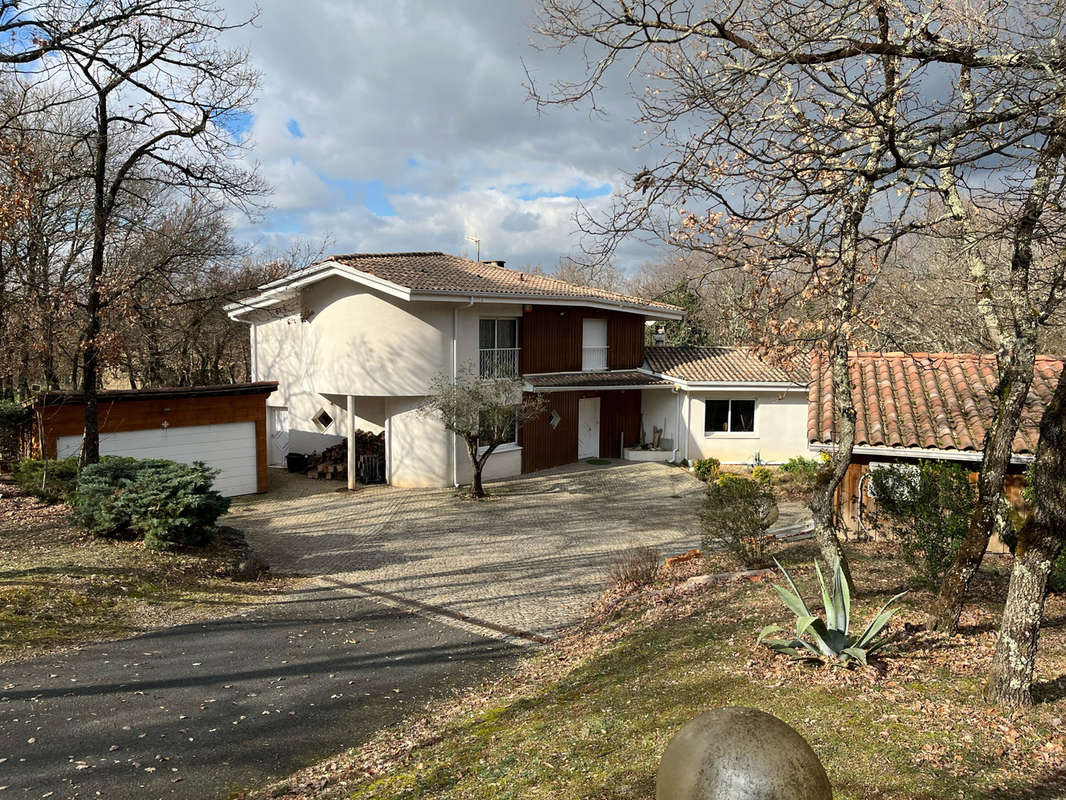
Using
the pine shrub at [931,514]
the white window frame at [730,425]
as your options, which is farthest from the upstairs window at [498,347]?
the pine shrub at [931,514]

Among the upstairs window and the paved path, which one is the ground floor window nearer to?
the paved path

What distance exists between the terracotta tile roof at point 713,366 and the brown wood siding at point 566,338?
1077 millimetres

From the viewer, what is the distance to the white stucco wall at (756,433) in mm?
26891

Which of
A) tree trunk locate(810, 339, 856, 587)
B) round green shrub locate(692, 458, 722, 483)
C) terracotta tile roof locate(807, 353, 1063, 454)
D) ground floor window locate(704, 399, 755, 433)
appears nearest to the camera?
tree trunk locate(810, 339, 856, 587)

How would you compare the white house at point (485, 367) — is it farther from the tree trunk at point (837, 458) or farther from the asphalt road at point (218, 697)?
the tree trunk at point (837, 458)

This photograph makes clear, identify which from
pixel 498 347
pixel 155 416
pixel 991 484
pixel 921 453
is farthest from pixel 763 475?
pixel 155 416

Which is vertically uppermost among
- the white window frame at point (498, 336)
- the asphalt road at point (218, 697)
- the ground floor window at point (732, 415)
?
the white window frame at point (498, 336)

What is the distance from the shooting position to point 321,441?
24.6 m

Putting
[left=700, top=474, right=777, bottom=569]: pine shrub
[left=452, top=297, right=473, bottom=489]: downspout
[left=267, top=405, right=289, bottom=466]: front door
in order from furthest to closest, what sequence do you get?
[left=267, top=405, right=289, bottom=466]: front door
[left=452, top=297, right=473, bottom=489]: downspout
[left=700, top=474, right=777, bottom=569]: pine shrub

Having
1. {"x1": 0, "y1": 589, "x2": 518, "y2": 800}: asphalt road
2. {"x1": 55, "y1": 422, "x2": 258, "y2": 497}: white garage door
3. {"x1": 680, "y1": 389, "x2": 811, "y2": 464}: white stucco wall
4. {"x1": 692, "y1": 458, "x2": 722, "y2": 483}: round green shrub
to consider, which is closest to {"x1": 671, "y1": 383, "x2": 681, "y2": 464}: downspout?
{"x1": 680, "y1": 389, "x2": 811, "y2": 464}: white stucco wall

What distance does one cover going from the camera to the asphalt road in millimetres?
5762

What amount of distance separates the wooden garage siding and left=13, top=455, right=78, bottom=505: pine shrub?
494 inches

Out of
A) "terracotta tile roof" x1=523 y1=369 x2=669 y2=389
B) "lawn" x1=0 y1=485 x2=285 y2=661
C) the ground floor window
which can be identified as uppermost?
"terracotta tile roof" x1=523 y1=369 x2=669 y2=389

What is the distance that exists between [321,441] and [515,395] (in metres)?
7.75
